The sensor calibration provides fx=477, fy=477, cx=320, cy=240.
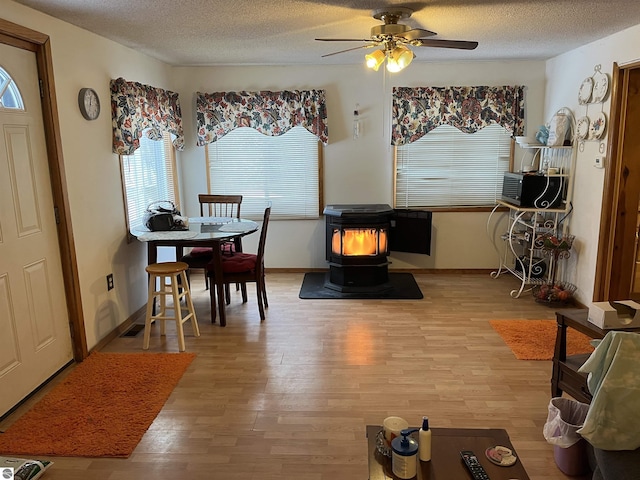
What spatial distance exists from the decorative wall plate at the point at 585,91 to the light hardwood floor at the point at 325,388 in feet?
5.96

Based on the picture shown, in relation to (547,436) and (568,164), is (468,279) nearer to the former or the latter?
(568,164)

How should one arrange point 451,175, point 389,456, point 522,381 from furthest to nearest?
point 451,175
point 522,381
point 389,456

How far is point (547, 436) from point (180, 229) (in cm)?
296

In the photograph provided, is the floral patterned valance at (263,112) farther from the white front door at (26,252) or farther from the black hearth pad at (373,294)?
the white front door at (26,252)

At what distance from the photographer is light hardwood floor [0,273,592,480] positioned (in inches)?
87.7

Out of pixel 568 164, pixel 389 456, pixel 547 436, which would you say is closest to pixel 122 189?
pixel 389 456

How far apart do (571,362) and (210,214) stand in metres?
3.79

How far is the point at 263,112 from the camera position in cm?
497

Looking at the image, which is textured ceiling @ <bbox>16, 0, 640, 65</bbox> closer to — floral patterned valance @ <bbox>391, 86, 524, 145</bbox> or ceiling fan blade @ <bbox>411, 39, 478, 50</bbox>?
ceiling fan blade @ <bbox>411, 39, 478, 50</bbox>

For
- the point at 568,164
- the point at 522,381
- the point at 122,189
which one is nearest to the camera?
the point at 522,381

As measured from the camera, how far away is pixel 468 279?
514 centimetres

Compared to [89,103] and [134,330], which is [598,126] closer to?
[89,103]

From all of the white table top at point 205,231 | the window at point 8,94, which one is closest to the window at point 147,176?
the white table top at point 205,231

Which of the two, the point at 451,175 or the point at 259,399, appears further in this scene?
the point at 451,175
